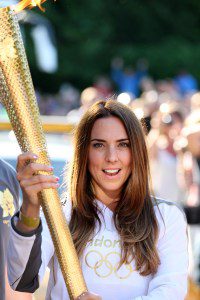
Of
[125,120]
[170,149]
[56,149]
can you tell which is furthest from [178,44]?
[125,120]

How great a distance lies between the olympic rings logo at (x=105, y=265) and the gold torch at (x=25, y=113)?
1.37 ft

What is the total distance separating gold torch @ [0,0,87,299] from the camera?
3.02 m

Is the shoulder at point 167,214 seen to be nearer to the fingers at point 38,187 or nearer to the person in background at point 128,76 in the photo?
the fingers at point 38,187

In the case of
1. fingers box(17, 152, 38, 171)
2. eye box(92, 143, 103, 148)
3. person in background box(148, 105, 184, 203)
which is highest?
person in background box(148, 105, 184, 203)

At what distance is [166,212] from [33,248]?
66 centimetres

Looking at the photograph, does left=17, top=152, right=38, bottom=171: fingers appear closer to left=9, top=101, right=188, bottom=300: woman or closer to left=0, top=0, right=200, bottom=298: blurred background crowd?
left=9, top=101, right=188, bottom=300: woman

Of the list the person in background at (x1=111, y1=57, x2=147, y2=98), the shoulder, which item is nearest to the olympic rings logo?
the shoulder

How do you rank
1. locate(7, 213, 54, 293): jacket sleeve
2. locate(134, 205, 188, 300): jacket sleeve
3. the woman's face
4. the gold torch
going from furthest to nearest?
the woman's face
locate(134, 205, 188, 300): jacket sleeve
locate(7, 213, 54, 293): jacket sleeve
the gold torch

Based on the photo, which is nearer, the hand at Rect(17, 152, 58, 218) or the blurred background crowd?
the hand at Rect(17, 152, 58, 218)

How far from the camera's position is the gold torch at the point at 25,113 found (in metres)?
Answer: 3.02

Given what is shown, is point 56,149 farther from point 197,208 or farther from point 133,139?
point 133,139

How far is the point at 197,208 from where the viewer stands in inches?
334

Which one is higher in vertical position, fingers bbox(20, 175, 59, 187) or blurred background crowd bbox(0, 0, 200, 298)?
blurred background crowd bbox(0, 0, 200, 298)

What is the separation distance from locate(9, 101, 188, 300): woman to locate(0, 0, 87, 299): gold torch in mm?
292
